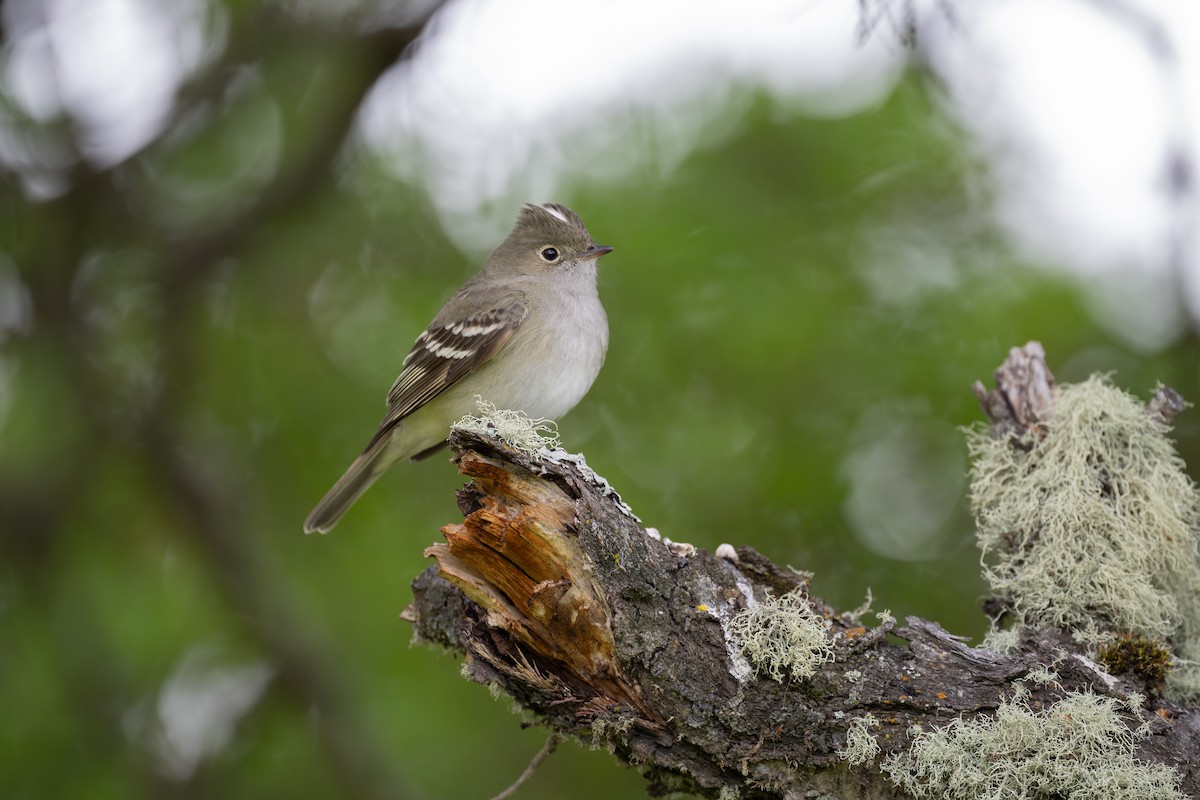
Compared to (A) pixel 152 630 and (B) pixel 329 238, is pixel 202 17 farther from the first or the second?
(A) pixel 152 630

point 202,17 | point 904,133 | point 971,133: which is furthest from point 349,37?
point 971,133

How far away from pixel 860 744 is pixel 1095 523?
1.71 m

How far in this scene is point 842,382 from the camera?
683cm

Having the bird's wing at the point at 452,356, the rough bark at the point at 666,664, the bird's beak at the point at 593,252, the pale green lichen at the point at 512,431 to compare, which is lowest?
the rough bark at the point at 666,664

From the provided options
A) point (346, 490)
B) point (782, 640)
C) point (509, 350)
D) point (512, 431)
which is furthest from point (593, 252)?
point (782, 640)

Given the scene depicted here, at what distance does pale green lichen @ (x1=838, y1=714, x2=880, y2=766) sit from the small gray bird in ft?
9.19

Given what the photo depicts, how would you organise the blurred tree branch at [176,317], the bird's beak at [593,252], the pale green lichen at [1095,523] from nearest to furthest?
the pale green lichen at [1095,523] < the bird's beak at [593,252] < the blurred tree branch at [176,317]

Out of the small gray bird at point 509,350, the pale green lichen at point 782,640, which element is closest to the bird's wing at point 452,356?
the small gray bird at point 509,350

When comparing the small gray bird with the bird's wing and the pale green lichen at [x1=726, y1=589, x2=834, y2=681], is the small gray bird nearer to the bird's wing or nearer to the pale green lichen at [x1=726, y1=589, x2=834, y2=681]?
the bird's wing

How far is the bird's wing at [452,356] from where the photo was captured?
605 centimetres

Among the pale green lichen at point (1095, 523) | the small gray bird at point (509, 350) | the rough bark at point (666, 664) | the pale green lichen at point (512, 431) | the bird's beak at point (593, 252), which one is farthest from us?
the bird's beak at point (593, 252)

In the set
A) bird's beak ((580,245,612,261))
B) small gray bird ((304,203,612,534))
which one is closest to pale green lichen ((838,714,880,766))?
small gray bird ((304,203,612,534))

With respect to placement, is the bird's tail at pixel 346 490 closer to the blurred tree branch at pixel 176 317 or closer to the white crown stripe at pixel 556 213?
the blurred tree branch at pixel 176 317

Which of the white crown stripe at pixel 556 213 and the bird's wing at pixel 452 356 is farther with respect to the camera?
the white crown stripe at pixel 556 213
